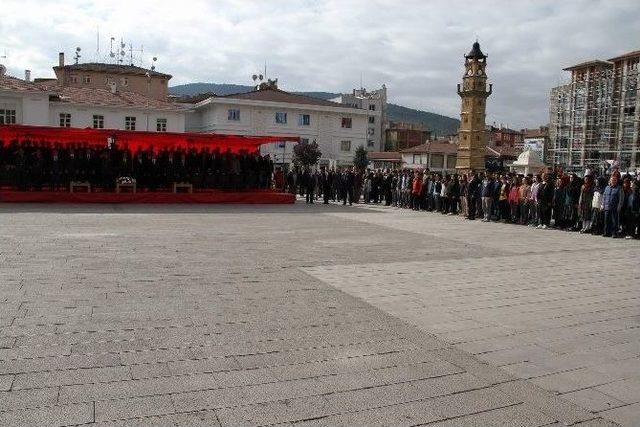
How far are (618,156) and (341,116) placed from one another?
2672 cm

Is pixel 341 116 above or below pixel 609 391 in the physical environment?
above

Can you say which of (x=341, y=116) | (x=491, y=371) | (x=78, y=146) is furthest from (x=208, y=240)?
(x=341, y=116)

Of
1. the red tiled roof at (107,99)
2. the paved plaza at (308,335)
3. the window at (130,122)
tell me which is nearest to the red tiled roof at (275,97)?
the red tiled roof at (107,99)

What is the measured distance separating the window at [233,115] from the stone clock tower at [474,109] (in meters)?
31.6

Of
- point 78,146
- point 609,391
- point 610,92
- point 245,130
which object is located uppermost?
point 610,92

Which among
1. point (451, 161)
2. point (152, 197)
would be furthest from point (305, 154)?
point (451, 161)

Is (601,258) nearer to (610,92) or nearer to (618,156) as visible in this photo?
(618,156)

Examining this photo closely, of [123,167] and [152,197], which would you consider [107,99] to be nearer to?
[123,167]

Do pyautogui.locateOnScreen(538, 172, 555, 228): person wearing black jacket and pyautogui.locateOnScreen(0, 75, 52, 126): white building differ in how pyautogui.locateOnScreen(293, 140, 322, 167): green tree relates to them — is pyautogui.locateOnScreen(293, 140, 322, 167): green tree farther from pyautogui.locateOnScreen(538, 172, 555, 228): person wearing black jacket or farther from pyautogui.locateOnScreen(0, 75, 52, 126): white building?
pyautogui.locateOnScreen(538, 172, 555, 228): person wearing black jacket

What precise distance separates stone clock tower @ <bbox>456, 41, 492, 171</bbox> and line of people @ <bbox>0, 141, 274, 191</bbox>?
5506 centimetres

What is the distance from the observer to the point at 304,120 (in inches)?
2288

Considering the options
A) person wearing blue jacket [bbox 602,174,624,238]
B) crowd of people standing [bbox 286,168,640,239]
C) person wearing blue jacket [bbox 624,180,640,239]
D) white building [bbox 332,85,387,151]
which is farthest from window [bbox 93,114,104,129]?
white building [bbox 332,85,387,151]

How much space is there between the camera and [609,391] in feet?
12.9

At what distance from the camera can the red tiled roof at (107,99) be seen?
47.0m
